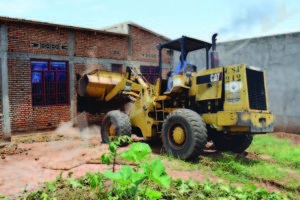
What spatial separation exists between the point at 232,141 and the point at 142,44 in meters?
8.85

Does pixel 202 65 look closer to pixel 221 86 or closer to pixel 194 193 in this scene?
pixel 221 86

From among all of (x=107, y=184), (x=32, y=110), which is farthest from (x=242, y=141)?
(x=32, y=110)

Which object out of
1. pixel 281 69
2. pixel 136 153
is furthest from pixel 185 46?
pixel 281 69

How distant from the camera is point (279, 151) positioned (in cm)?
692

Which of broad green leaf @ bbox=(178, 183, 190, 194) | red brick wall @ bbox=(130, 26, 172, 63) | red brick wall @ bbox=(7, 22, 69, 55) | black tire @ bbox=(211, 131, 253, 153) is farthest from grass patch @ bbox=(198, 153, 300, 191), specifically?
red brick wall @ bbox=(130, 26, 172, 63)

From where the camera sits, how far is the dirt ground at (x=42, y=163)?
4535 mm

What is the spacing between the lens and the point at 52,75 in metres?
10.9

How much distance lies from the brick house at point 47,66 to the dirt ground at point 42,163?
1.01 m

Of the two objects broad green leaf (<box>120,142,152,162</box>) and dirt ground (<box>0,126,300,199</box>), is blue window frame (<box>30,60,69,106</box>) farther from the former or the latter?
broad green leaf (<box>120,142,152,162</box>)

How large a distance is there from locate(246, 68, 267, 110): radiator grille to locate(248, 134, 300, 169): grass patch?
4.45 ft

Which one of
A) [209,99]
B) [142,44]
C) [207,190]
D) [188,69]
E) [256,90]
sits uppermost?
[142,44]

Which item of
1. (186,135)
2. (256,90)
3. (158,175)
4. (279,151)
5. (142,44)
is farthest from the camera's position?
(142,44)

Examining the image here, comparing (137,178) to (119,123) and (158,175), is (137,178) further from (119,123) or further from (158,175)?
(119,123)

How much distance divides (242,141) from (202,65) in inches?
286
